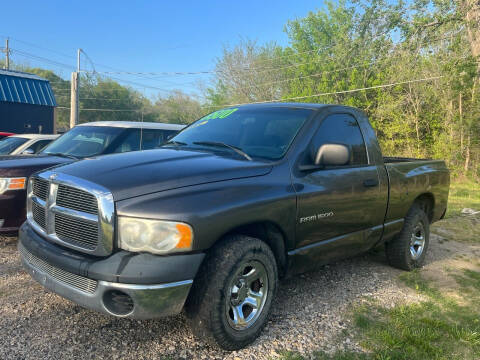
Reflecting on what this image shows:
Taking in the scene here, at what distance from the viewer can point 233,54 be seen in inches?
1400

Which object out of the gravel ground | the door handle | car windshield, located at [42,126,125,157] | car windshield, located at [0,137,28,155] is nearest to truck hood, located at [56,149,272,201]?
the gravel ground

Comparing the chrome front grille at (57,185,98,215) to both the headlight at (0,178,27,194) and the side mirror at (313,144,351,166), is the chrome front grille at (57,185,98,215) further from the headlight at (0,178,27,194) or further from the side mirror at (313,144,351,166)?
the headlight at (0,178,27,194)

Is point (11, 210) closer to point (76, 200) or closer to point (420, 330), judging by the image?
point (76, 200)

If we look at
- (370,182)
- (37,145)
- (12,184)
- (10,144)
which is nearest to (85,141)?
(12,184)

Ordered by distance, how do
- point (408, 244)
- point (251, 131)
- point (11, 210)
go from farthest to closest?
point (408, 244)
point (11, 210)
point (251, 131)

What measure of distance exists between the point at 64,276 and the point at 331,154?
2166mm

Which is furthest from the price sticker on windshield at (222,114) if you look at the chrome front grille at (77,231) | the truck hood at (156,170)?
the chrome front grille at (77,231)

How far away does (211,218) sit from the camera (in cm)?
248

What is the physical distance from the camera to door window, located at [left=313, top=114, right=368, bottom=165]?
3.65m

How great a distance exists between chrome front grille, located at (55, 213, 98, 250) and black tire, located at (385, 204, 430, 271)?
3584 millimetres

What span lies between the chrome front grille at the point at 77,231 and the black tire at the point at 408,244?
358 cm

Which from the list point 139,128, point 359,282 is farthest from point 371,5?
point 359,282

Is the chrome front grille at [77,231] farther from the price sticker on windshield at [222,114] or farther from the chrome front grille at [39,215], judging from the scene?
the price sticker on windshield at [222,114]

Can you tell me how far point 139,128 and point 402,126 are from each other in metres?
15.2
